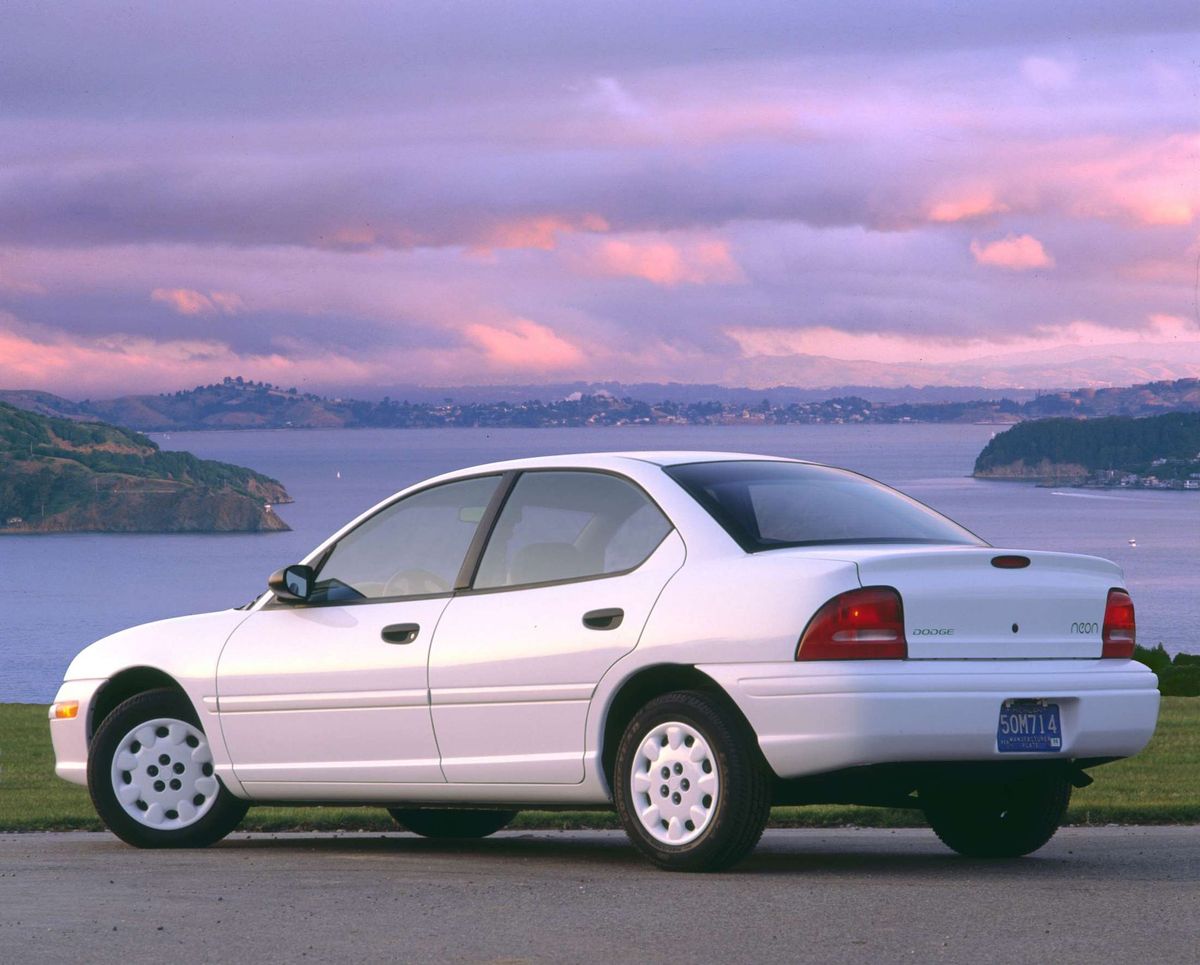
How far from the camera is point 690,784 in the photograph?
287 inches

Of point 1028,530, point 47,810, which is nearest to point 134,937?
point 47,810

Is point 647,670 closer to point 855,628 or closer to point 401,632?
point 855,628

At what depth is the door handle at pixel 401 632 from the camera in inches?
324

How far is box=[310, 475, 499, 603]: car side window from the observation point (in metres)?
8.41

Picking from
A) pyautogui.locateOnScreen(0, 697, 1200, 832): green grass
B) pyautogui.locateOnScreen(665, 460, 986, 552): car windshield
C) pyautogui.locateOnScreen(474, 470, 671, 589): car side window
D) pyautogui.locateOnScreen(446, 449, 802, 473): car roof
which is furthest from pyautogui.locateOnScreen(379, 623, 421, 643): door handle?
pyautogui.locateOnScreen(0, 697, 1200, 832): green grass

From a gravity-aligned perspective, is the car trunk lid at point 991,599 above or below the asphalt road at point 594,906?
above

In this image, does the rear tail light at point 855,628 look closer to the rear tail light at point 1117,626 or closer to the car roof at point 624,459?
the rear tail light at point 1117,626

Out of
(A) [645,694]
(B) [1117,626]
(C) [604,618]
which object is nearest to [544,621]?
(C) [604,618]

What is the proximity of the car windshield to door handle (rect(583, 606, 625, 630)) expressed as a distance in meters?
0.54

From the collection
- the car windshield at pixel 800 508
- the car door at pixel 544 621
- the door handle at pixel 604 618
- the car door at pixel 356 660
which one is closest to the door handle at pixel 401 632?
the car door at pixel 356 660

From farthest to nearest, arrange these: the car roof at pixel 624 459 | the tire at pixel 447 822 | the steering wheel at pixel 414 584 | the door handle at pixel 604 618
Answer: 1. the tire at pixel 447 822
2. the steering wheel at pixel 414 584
3. the car roof at pixel 624 459
4. the door handle at pixel 604 618

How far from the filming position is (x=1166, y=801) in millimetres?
11391

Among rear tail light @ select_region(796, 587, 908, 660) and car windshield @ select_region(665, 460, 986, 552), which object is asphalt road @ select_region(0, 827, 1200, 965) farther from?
car windshield @ select_region(665, 460, 986, 552)

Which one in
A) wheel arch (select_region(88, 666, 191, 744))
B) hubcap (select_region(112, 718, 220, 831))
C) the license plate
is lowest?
hubcap (select_region(112, 718, 220, 831))
